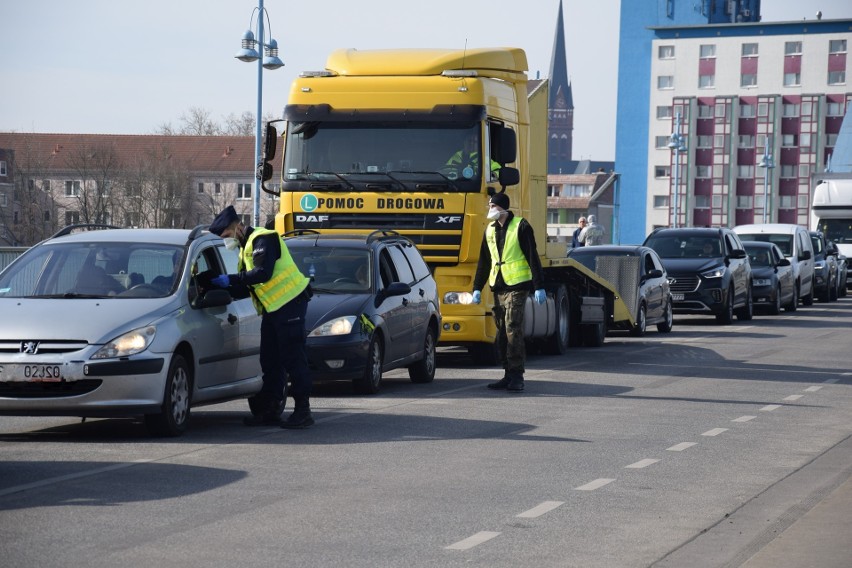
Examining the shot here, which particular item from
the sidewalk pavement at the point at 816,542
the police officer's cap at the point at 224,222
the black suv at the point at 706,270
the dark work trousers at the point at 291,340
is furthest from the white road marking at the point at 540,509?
the black suv at the point at 706,270

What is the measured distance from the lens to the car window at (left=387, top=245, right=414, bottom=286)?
15.9 metres

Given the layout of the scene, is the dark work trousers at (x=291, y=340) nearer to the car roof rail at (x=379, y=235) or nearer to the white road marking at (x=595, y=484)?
the white road marking at (x=595, y=484)

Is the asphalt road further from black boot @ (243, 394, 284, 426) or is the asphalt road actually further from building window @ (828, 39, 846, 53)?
building window @ (828, 39, 846, 53)

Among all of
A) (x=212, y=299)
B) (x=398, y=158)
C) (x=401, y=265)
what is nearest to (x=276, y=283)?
(x=212, y=299)

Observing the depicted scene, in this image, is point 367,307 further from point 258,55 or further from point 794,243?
point 794,243

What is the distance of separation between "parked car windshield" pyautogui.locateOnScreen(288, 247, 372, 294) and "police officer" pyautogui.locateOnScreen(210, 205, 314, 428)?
3.12 m

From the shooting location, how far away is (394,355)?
50.0ft

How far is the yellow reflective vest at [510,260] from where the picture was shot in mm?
15477

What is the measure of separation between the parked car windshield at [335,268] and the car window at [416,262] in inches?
36.1

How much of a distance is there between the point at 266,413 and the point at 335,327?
2.32 meters

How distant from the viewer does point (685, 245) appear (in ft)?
102

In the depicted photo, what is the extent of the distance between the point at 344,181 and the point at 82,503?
32.1 feet

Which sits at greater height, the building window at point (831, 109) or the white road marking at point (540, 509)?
the building window at point (831, 109)

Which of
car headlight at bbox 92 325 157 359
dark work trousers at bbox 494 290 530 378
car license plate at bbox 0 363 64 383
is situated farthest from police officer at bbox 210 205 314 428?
dark work trousers at bbox 494 290 530 378
